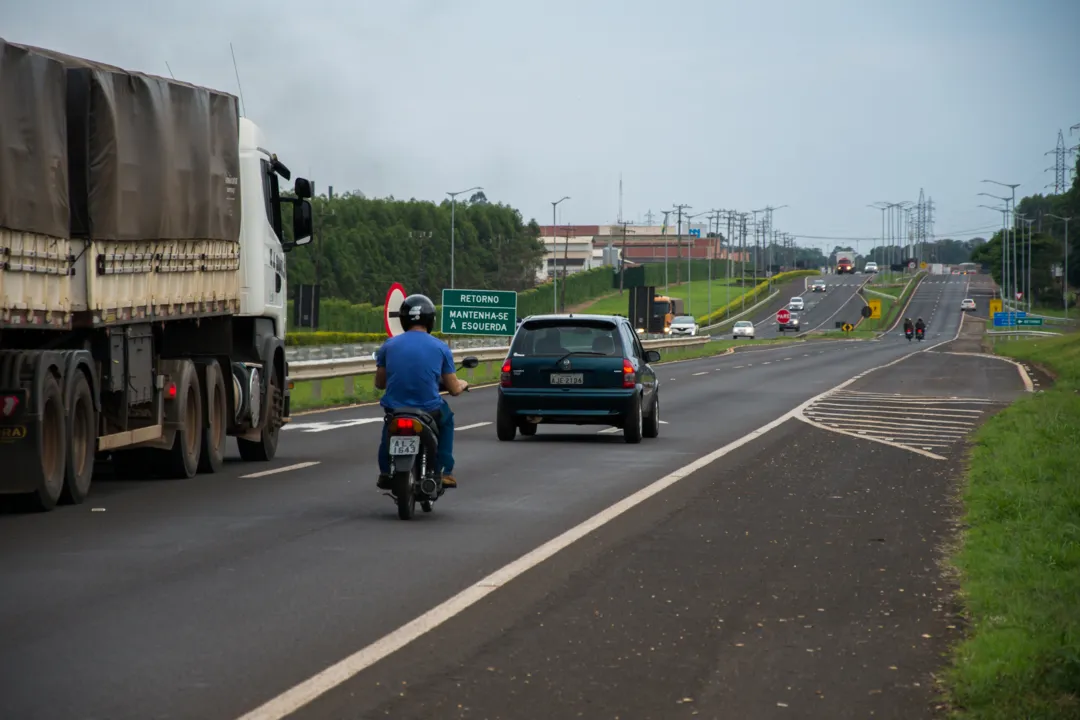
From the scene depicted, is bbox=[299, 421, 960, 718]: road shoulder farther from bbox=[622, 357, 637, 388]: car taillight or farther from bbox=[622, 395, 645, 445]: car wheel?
bbox=[622, 357, 637, 388]: car taillight

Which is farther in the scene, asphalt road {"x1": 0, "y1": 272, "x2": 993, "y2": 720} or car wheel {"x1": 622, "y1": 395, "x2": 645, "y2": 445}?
car wheel {"x1": 622, "y1": 395, "x2": 645, "y2": 445}

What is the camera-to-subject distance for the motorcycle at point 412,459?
492 inches

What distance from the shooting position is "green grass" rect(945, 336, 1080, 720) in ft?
21.6

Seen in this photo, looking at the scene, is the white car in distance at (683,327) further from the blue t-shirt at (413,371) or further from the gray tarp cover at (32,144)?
the blue t-shirt at (413,371)

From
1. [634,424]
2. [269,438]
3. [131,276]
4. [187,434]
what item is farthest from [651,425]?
[131,276]

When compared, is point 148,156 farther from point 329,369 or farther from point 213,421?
point 329,369

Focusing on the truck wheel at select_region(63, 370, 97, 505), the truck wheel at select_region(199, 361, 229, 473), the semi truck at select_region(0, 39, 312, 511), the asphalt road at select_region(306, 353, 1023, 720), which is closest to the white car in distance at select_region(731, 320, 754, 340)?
the semi truck at select_region(0, 39, 312, 511)

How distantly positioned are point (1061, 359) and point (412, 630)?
4834 centimetres

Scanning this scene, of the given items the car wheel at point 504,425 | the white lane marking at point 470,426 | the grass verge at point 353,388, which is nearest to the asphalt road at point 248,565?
the car wheel at point 504,425

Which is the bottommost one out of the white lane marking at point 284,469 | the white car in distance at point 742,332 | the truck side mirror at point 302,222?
the white car in distance at point 742,332

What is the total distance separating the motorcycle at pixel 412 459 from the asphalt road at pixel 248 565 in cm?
20

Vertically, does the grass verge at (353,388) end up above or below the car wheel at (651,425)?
below

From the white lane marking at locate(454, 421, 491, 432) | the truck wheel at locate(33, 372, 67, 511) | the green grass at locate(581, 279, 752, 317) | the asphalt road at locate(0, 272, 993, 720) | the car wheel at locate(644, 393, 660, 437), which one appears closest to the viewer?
the asphalt road at locate(0, 272, 993, 720)

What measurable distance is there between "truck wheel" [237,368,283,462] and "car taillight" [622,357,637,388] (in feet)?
14.4
